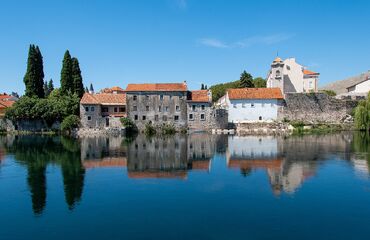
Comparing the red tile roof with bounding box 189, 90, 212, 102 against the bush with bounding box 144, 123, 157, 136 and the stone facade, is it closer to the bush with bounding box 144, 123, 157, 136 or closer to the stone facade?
the stone facade

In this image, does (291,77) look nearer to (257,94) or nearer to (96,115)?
(257,94)

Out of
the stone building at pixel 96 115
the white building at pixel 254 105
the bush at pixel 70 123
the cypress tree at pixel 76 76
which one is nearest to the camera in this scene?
the bush at pixel 70 123

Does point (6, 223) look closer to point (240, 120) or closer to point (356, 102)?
point (240, 120)

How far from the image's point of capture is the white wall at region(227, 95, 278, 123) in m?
54.0

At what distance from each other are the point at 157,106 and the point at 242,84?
2336cm

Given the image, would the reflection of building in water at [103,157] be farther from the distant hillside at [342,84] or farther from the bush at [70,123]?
the distant hillside at [342,84]

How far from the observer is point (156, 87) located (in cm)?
5331

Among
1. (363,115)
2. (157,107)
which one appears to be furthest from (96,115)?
(363,115)

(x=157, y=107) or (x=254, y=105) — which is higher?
(x=254, y=105)

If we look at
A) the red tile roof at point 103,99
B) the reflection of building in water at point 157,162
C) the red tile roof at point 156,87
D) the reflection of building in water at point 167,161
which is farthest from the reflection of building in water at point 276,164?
the red tile roof at point 103,99

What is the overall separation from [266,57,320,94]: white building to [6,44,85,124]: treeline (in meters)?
31.8

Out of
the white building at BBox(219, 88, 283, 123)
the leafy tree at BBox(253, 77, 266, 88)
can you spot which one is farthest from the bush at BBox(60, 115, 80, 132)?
the leafy tree at BBox(253, 77, 266, 88)

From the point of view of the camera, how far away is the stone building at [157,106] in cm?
5269

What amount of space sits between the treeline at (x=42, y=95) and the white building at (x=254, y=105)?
24296 mm
